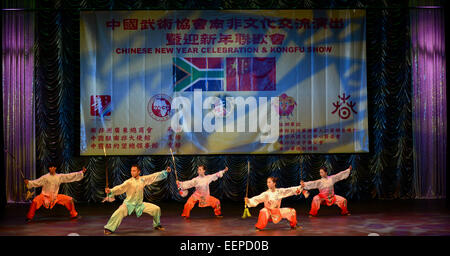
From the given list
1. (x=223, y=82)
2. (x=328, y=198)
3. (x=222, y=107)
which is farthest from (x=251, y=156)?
(x=328, y=198)

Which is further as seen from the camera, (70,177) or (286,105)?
(286,105)

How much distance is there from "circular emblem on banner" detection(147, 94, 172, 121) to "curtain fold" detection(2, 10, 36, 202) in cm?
185

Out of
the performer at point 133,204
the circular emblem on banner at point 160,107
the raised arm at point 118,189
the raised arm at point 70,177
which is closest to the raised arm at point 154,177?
the performer at point 133,204

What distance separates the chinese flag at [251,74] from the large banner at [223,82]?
0.05 ft

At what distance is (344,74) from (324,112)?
653mm

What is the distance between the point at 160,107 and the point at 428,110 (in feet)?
13.5

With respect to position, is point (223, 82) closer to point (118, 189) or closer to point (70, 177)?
point (70, 177)

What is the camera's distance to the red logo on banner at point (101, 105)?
7.66 meters

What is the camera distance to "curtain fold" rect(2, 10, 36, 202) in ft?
25.7

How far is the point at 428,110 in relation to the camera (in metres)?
7.95

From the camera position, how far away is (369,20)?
7.88 m

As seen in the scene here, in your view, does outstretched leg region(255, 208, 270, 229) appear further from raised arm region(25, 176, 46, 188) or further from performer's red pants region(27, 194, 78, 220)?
raised arm region(25, 176, 46, 188)

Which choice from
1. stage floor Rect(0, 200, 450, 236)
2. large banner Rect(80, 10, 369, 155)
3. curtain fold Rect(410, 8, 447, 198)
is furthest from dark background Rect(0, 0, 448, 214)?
stage floor Rect(0, 200, 450, 236)

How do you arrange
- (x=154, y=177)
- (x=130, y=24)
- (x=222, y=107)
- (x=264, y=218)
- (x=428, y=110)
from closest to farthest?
(x=264, y=218) < (x=154, y=177) < (x=222, y=107) < (x=130, y=24) < (x=428, y=110)
